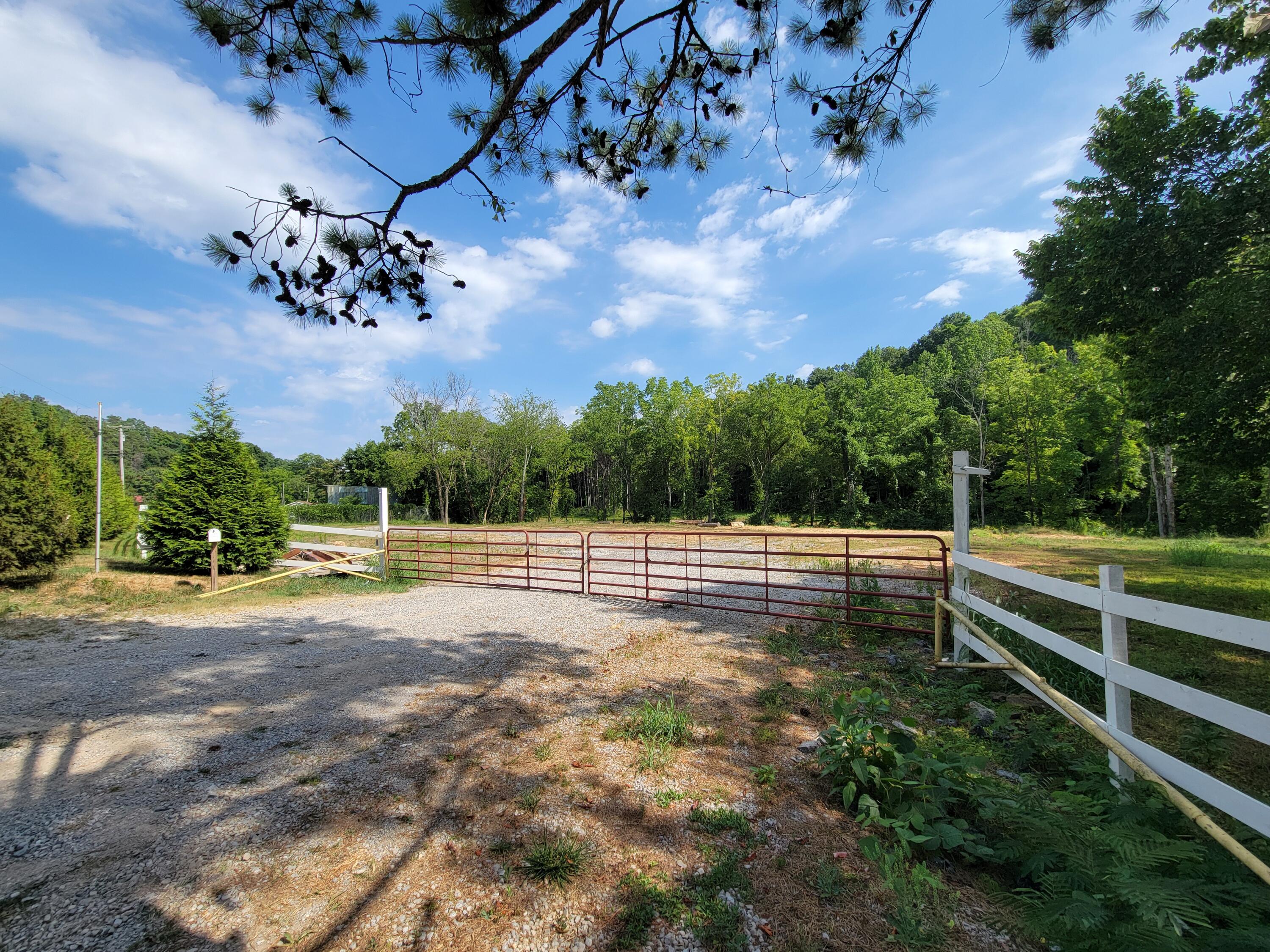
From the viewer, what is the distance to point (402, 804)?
2.82 m

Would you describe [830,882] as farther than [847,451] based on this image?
No

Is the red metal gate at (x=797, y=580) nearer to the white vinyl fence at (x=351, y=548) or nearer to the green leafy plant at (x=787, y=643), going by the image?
the green leafy plant at (x=787, y=643)

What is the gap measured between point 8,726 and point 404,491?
150 feet

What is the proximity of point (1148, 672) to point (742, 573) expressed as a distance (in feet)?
30.4

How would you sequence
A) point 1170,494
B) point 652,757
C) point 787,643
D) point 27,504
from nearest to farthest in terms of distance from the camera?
point 652,757 < point 787,643 < point 27,504 < point 1170,494

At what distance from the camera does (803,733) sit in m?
3.70

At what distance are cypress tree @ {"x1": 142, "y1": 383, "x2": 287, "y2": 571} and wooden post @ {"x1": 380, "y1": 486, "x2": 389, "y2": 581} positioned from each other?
2.65m

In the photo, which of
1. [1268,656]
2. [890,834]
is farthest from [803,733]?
[1268,656]

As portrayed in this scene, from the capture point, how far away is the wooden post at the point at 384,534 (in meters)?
10.8

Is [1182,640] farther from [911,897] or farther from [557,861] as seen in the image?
[557,861]

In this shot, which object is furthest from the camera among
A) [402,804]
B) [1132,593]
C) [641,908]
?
[1132,593]

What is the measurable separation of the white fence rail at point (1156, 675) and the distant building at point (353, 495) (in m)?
48.8

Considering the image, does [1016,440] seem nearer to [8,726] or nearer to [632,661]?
[632,661]

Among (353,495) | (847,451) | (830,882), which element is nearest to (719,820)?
(830,882)
